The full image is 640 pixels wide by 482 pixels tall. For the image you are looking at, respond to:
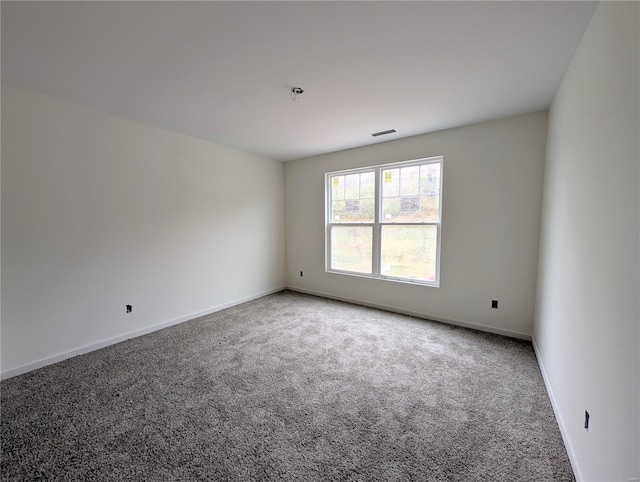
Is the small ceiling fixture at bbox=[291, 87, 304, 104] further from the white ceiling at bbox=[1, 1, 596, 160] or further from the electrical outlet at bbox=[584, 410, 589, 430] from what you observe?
the electrical outlet at bbox=[584, 410, 589, 430]

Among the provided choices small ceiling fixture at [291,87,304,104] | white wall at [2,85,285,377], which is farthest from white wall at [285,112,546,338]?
white wall at [2,85,285,377]

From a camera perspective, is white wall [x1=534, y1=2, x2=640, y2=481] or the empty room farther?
the empty room

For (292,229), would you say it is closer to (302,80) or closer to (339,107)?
(339,107)

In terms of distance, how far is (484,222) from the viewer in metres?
3.11

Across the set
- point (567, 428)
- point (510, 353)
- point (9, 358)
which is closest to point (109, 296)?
point (9, 358)

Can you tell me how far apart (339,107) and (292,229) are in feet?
8.82

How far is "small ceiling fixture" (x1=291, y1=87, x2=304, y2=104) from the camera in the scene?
2250mm

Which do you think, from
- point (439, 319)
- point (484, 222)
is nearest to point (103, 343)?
point (439, 319)

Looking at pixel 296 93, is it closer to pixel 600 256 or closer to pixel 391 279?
pixel 600 256

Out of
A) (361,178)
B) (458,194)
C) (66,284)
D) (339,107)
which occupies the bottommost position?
(66,284)

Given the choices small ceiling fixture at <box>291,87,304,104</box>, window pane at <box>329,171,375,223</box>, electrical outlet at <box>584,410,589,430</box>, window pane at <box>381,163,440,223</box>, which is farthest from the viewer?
window pane at <box>329,171,375,223</box>

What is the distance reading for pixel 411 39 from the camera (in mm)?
1656

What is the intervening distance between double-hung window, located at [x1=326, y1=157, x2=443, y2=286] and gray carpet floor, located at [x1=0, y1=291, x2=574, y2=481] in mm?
1086

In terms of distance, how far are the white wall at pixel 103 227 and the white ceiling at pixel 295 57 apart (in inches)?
14.2
